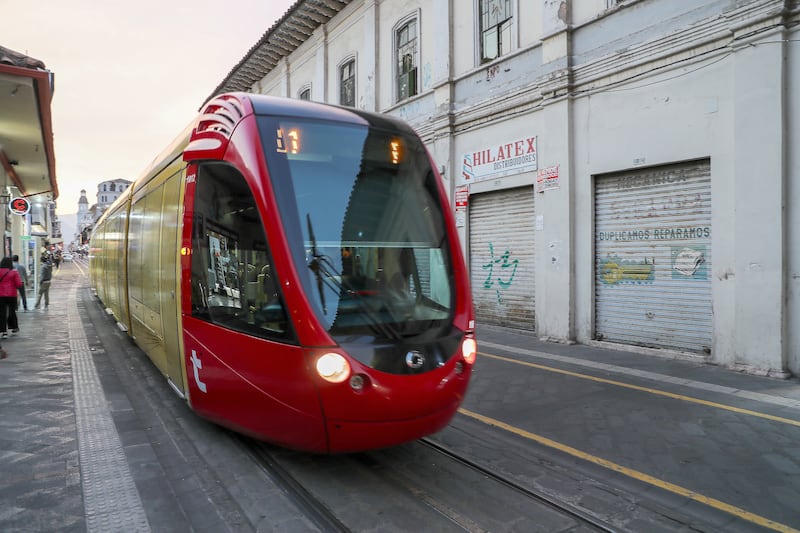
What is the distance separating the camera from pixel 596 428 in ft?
16.9

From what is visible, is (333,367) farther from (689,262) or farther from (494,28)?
(494,28)

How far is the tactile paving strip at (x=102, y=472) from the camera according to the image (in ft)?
10.8

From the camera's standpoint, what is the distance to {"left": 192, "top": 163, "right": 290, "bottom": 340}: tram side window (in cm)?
366

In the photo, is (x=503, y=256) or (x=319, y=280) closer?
(x=319, y=280)

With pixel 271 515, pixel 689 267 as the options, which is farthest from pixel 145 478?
pixel 689 267

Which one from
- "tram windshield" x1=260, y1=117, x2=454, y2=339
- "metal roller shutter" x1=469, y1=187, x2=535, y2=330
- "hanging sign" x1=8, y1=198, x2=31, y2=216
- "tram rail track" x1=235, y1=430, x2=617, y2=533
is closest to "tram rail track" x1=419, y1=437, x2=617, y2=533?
"tram rail track" x1=235, y1=430, x2=617, y2=533

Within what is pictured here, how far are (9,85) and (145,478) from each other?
8.30 m

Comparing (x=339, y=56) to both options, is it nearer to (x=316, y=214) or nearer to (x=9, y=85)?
(x=9, y=85)

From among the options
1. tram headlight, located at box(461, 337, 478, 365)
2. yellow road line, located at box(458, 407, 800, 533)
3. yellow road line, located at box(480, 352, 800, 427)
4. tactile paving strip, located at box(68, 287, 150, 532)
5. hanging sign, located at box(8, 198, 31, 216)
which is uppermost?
hanging sign, located at box(8, 198, 31, 216)

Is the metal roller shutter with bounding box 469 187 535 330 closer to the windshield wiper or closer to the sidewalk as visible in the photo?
the sidewalk

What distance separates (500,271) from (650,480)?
26.1ft

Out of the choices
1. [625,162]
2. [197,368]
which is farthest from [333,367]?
[625,162]

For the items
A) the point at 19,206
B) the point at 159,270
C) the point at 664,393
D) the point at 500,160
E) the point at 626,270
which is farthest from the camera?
the point at 19,206

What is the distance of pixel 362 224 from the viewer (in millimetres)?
3861
